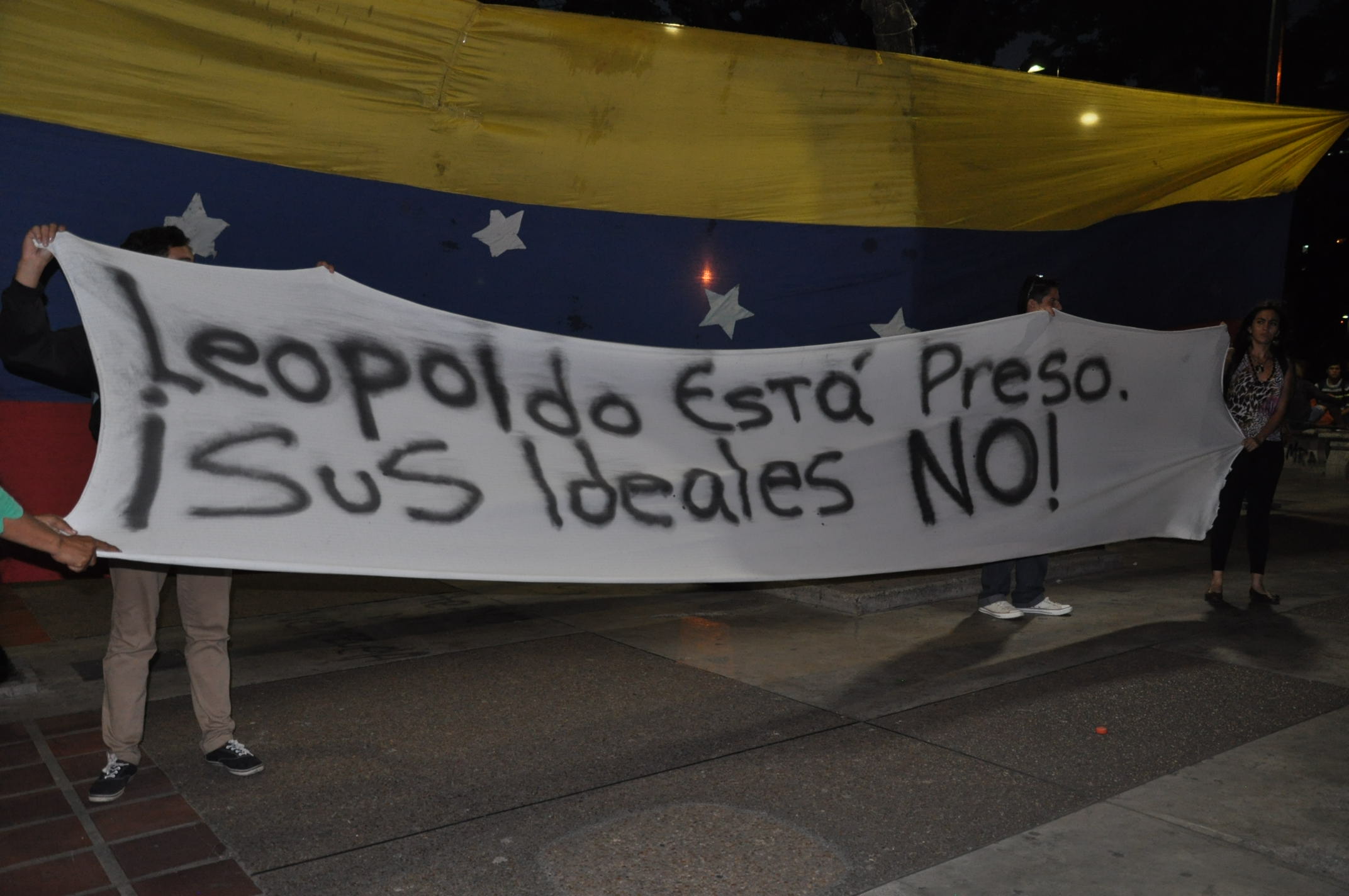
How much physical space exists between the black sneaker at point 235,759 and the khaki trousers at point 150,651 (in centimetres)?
3

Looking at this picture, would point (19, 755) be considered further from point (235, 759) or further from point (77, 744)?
point (235, 759)

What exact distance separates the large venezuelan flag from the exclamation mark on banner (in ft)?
2.28

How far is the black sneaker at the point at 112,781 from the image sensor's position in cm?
363

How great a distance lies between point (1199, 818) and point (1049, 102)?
3545 mm

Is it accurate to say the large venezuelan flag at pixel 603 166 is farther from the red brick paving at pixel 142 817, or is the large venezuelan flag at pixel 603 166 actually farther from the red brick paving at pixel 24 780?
the red brick paving at pixel 142 817

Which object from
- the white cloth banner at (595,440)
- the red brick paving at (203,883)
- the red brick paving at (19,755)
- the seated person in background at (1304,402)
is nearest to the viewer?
the red brick paving at (203,883)

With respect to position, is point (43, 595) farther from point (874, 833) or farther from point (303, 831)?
point (874, 833)

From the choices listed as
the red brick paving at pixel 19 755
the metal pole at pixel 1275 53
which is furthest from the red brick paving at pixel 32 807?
the metal pole at pixel 1275 53

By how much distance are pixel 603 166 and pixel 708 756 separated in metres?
2.32

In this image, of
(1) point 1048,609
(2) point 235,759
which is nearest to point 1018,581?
(1) point 1048,609

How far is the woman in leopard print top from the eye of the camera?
20.1 ft

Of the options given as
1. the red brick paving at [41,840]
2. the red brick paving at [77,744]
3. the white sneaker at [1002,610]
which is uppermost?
the white sneaker at [1002,610]

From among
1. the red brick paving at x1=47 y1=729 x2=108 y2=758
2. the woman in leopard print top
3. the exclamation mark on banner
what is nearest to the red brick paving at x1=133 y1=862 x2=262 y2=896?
the red brick paving at x1=47 y1=729 x2=108 y2=758

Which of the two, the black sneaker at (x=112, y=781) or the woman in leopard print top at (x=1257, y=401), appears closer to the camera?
the black sneaker at (x=112, y=781)
